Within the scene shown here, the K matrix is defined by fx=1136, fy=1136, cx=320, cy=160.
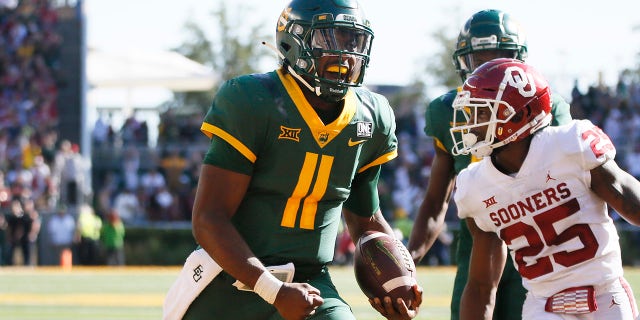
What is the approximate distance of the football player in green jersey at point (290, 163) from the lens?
4.16 metres

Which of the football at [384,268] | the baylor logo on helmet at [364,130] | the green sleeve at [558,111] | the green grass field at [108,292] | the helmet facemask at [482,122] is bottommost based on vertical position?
the green grass field at [108,292]

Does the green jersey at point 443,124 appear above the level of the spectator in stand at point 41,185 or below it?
above

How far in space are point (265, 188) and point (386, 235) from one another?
0.57 m

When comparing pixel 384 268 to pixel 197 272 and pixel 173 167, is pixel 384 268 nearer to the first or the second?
pixel 197 272

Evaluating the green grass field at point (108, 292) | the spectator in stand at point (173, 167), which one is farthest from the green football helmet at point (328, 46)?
the spectator in stand at point (173, 167)

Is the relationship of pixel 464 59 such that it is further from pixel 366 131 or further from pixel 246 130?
pixel 246 130

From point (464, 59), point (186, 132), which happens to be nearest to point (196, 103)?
point (186, 132)

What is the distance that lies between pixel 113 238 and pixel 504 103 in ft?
54.0

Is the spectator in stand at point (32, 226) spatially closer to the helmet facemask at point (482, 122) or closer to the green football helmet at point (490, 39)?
the green football helmet at point (490, 39)

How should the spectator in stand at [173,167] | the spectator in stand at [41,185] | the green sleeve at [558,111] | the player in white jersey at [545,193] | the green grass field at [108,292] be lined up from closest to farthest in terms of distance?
1. the player in white jersey at [545,193]
2. the green sleeve at [558,111]
3. the green grass field at [108,292]
4. the spectator in stand at [41,185]
5. the spectator in stand at [173,167]

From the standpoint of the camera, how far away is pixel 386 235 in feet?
14.9

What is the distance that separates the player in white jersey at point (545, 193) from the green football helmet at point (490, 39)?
3.43 feet

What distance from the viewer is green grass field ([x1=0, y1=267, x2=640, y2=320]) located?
10.9 meters

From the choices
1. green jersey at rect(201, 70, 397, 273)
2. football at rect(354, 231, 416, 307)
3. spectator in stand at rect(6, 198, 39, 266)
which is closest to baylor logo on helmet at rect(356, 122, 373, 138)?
green jersey at rect(201, 70, 397, 273)
